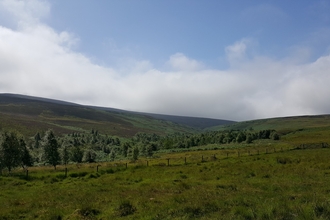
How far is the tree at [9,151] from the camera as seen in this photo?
44812 millimetres

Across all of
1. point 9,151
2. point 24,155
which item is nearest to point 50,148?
point 24,155

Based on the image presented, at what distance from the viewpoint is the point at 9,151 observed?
45.5 metres

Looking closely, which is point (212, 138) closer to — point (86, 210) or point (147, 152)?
point (147, 152)

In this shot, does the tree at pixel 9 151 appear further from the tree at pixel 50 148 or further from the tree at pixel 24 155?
the tree at pixel 50 148

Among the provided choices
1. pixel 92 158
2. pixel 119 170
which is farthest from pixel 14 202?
pixel 92 158

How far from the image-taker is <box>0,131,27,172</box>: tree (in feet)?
147

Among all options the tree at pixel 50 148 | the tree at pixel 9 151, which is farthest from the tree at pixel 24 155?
the tree at pixel 9 151

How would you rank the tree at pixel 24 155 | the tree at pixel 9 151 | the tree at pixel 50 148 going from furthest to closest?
the tree at pixel 50 148
the tree at pixel 24 155
the tree at pixel 9 151

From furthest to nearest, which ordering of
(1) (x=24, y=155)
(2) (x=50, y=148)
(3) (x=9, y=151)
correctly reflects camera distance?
(2) (x=50, y=148), (1) (x=24, y=155), (3) (x=9, y=151)

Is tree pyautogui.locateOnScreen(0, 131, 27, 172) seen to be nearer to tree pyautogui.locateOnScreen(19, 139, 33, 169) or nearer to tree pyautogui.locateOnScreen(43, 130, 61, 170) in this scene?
tree pyautogui.locateOnScreen(19, 139, 33, 169)

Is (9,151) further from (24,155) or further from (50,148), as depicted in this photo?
(50,148)

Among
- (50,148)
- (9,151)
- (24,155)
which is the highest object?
(9,151)

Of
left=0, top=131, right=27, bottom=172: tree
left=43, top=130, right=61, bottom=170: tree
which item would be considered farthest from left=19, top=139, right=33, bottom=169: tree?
left=0, top=131, right=27, bottom=172: tree

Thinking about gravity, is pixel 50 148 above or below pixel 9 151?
below
